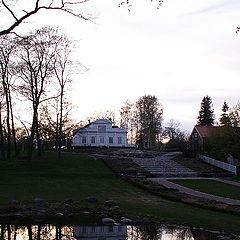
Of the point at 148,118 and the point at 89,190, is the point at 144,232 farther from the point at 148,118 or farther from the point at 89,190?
the point at 148,118

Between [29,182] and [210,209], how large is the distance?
16.5 metres

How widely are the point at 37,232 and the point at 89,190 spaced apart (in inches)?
578

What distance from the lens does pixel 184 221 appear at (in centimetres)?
1845

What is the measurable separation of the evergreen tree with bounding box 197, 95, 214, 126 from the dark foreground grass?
156 ft

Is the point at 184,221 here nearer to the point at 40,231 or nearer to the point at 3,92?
the point at 40,231

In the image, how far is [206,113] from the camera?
99.7 meters

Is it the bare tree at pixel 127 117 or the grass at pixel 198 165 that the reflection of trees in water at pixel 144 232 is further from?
the bare tree at pixel 127 117

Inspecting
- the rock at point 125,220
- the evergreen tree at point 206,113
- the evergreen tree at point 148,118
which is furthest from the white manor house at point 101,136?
the rock at point 125,220

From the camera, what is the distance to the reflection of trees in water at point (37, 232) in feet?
50.4

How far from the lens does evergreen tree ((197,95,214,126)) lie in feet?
321

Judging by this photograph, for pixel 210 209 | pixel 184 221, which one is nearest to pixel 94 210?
pixel 184 221

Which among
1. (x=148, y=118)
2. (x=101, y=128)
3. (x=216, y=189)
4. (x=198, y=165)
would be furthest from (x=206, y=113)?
(x=216, y=189)

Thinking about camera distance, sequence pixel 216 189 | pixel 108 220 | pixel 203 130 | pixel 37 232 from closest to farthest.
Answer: pixel 37 232 → pixel 108 220 → pixel 216 189 → pixel 203 130

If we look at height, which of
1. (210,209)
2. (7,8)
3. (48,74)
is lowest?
(210,209)
